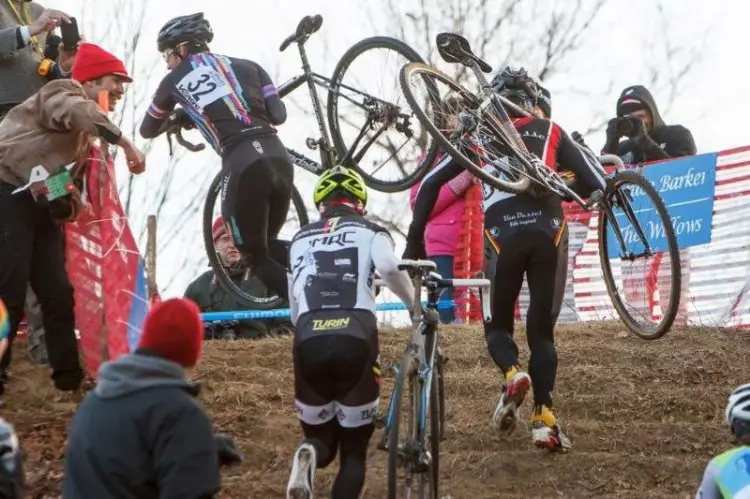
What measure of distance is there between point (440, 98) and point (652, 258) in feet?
6.03

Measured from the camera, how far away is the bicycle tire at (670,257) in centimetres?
838

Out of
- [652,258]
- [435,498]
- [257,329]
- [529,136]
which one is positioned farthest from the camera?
[257,329]

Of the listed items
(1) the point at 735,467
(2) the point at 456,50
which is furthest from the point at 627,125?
(1) the point at 735,467

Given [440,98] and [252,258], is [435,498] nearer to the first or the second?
[252,258]

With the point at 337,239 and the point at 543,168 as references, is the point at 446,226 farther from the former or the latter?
the point at 337,239

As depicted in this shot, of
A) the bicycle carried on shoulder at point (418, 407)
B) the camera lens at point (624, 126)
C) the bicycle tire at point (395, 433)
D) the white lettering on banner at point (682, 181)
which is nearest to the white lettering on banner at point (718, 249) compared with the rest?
the white lettering on banner at point (682, 181)

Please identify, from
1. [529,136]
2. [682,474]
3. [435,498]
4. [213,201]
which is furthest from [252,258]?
[682,474]

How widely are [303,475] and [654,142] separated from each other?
20.5 feet

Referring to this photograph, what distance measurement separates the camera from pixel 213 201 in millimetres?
9492

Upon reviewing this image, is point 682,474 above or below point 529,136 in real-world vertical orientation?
below

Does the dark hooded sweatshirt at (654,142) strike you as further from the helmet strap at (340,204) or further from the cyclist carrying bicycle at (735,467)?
the cyclist carrying bicycle at (735,467)

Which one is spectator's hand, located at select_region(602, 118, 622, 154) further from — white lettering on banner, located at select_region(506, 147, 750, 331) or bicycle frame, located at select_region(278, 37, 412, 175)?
bicycle frame, located at select_region(278, 37, 412, 175)

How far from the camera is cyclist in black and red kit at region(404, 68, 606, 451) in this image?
7.92m

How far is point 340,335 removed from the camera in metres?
6.55
